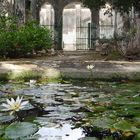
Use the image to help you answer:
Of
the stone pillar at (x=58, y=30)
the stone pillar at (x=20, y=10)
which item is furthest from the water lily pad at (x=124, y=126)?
the stone pillar at (x=58, y=30)

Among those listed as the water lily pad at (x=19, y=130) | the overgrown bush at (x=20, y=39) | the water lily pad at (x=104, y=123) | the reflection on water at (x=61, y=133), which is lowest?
the reflection on water at (x=61, y=133)

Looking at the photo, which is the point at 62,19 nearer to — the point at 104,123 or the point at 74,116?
the point at 74,116

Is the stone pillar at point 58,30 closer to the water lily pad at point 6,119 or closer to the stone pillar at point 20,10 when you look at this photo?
the stone pillar at point 20,10

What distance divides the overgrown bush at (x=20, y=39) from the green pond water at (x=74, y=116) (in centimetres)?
719

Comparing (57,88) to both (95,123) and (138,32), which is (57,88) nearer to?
(95,123)

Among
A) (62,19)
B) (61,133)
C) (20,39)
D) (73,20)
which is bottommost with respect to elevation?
(61,133)

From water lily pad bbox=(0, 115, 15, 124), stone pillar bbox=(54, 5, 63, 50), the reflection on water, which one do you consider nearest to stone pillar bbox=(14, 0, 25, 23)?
stone pillar bbox=(54, 5, 63, 50)

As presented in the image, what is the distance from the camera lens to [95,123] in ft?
9.42

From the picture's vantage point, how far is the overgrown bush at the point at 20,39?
11.9m

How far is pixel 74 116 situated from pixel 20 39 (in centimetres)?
926

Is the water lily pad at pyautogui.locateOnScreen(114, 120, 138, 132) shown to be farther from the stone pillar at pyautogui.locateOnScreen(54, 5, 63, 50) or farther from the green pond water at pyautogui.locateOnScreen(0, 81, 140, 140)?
the stone pillar at pyautogui.locateOnScreen(54, 5, 63, 50)

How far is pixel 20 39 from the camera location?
12398 millimetres

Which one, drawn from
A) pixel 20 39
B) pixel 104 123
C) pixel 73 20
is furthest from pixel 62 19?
pixel 104 123

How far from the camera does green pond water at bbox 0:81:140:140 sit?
2.70 meters
